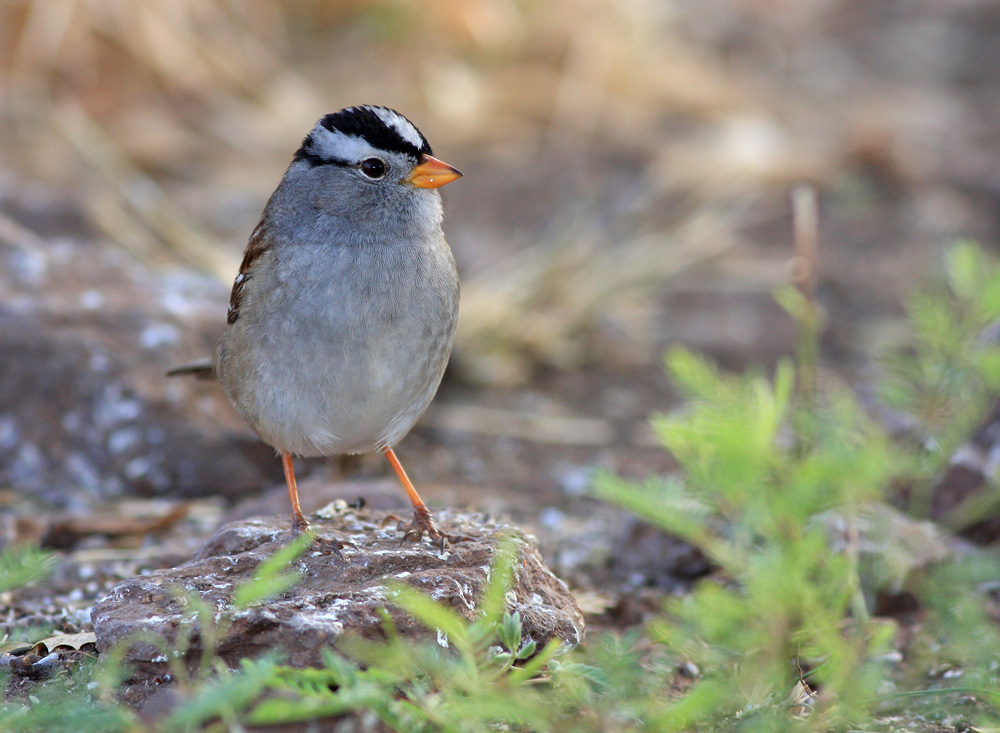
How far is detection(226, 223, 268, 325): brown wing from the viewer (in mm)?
3668

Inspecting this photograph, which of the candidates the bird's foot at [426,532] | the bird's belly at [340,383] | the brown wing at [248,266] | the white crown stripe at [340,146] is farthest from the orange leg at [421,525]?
the white crown stripe at [340,146]

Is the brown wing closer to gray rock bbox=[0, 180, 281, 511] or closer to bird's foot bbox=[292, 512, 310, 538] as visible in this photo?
bird's foot bbox=[292, 512, 310, 538]

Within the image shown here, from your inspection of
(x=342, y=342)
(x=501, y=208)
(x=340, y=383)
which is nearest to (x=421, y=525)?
(x=340, y=383)

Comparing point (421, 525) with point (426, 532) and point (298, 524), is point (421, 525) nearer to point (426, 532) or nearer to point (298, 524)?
point (426, 532)

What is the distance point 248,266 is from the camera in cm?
371

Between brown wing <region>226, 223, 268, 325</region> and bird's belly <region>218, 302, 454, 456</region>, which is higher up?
brown wing <region>226, 223, 268, 325</region>

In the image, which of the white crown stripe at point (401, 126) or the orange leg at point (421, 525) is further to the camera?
the white crown stripe at point (401, 126)

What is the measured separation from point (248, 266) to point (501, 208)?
15.9ft

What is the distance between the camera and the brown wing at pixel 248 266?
12.0 ft

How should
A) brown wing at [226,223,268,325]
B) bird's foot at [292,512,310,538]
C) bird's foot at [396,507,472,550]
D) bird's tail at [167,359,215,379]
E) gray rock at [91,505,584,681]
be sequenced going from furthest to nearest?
bird's tail at [167,359,215,379]
brown wing at [226,223,268,325]
bird's foot at [292,512,310,538]
bird's foot at [396,507,472,550]
gray rock at [91,505,584,681]

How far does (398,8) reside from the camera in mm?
9617

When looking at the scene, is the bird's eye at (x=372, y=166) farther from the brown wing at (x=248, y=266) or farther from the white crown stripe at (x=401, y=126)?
the brown wing at (x=248, y=266)

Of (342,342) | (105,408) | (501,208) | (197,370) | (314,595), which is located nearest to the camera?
(314,595)

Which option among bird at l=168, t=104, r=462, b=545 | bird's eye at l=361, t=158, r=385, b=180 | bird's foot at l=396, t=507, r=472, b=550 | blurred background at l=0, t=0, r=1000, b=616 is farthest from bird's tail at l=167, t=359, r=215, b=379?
bird's foot at l=396, t=507, r=472, b=550
